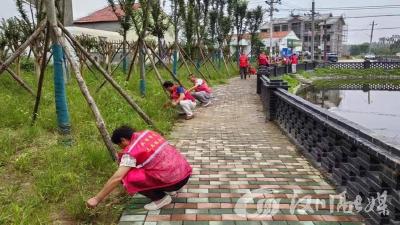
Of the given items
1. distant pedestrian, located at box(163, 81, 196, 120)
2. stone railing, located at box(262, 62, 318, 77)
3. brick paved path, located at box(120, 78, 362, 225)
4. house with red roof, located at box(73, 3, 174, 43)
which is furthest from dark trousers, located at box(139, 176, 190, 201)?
house with red roof, located at box(73, 3, 174, 43)

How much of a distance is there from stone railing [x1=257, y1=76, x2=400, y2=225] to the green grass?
2.25 m

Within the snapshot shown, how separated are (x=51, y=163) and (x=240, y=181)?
219 centimetres

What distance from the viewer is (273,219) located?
11.7 ft

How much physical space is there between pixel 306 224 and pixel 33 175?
295 centimetres

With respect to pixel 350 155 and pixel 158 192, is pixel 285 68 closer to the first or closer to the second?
pixel 350 155

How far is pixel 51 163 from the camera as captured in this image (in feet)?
15.2

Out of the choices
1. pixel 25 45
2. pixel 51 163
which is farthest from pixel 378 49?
pixel 51 163

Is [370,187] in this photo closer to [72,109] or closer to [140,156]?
[140,156]

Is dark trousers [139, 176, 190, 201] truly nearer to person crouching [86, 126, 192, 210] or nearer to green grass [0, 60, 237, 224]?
person crouching [86, 126, 192, 210]

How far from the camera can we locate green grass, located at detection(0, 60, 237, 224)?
3.67 metres

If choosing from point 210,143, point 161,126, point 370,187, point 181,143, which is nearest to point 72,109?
point 161,126

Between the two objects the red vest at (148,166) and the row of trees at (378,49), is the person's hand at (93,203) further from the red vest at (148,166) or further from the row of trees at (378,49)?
the row of trees at (378,49)

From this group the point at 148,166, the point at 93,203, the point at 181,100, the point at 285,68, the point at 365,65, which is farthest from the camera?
the point at 365,65

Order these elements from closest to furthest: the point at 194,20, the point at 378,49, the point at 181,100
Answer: the point at 181,100
the point at 194,20
the point at 378,49
